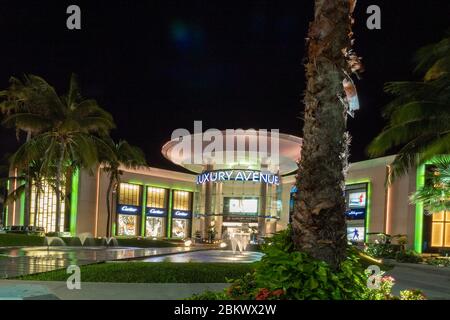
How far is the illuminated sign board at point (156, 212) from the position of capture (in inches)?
2218

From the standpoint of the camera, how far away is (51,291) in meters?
9.23

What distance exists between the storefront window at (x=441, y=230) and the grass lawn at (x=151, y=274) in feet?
91.7

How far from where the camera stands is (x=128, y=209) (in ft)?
177

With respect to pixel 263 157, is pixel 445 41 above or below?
above

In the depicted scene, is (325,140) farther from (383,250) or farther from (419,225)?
(419,225)

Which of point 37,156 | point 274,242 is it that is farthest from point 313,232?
point 37,156

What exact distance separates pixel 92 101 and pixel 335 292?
2729 centimetres

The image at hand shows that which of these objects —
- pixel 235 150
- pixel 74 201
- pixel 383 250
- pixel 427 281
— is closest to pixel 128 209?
pixel 74 201

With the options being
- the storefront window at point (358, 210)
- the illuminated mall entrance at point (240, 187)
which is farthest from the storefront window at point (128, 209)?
the storefront window at point (358, 210)

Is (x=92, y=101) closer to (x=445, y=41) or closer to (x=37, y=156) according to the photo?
(x=37, y=156)

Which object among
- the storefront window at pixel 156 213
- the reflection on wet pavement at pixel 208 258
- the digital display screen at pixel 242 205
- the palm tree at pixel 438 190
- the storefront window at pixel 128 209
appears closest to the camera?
the reflection on wet pavement at pixel 208 258

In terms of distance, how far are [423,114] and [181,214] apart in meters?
45.2

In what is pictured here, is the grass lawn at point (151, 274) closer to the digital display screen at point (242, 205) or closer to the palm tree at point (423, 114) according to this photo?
the palm tree at point (423, 114)

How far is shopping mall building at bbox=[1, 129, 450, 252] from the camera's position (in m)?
39.0
